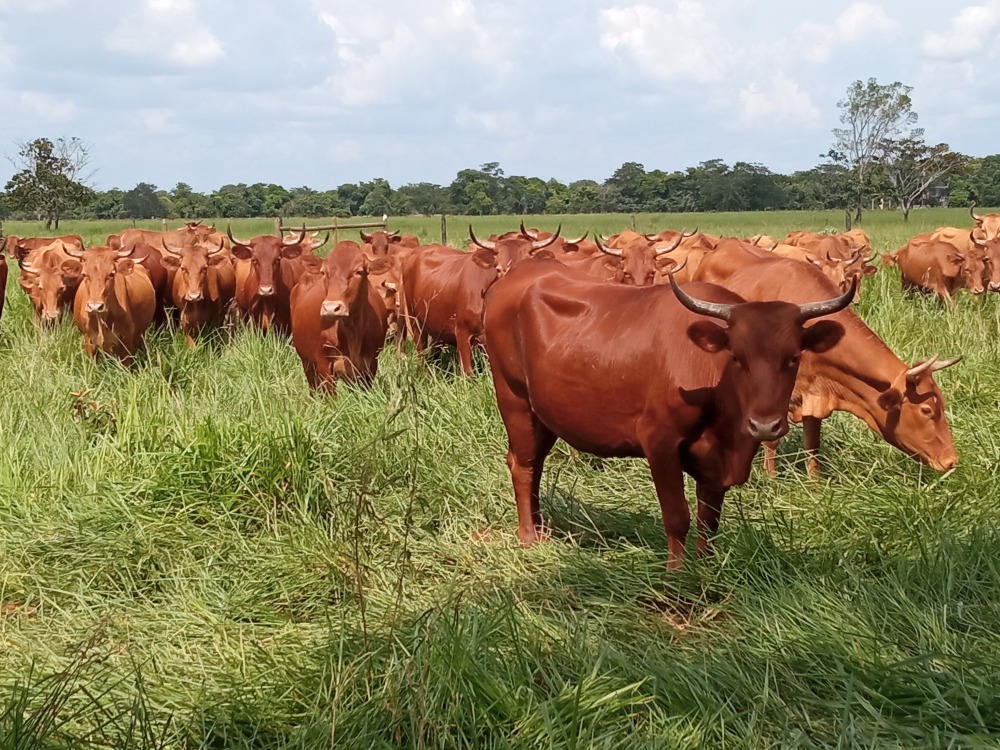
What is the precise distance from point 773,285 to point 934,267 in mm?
8852

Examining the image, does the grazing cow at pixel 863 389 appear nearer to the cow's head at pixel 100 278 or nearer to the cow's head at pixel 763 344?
the cow's head at pixel 763 344

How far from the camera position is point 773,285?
712cm

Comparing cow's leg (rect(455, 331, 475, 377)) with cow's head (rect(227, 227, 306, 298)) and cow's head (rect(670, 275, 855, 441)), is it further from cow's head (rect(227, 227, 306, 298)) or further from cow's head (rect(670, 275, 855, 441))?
cow's head (rect(670, 275, 855, 441))

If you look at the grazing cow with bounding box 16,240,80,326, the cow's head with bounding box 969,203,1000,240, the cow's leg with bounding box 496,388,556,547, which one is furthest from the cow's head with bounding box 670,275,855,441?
the cow's head with bounding box 969,203,1000,240

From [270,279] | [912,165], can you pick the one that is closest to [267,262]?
[270,279]

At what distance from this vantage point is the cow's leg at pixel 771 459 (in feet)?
21.7

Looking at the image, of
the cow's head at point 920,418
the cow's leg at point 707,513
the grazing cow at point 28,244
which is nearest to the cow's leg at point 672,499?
the cow's leg at point 707,513

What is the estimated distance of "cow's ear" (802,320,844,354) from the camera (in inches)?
173

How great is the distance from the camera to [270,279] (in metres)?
11.4

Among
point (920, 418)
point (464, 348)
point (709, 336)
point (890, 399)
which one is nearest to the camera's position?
point (709, 336)

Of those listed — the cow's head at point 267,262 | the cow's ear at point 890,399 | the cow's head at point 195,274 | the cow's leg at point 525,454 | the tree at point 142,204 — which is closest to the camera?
the cow's leg at point 525,454

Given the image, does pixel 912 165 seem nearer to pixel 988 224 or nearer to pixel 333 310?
pixel 988 224

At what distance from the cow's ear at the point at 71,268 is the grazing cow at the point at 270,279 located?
5.88ft

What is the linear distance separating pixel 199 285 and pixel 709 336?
8947 millimetres
